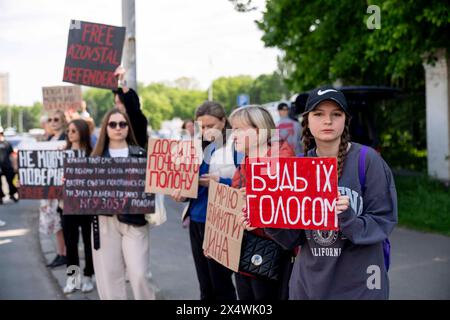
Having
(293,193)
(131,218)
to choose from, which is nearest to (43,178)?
(131,218)

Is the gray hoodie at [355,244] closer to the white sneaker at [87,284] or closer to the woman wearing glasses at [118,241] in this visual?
the woman wearing glasses at [118,241]

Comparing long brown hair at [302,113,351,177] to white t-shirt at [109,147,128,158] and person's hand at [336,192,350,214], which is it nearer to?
person's hand at [336,192,350,214]

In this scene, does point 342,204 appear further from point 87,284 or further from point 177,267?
point 177,267

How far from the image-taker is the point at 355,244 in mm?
2539

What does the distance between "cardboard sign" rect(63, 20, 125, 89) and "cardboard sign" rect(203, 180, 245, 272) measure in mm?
1513

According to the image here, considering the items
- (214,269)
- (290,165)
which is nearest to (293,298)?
(290,165)

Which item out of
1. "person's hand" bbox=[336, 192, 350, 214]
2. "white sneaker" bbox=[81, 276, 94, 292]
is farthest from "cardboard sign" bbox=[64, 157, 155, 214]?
"person's hand" bbox=[336, 192, 350, 214]

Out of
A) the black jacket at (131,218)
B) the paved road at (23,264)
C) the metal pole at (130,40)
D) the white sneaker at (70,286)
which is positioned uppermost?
the metal pole at (130,40)

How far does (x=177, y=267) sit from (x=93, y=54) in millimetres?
3108

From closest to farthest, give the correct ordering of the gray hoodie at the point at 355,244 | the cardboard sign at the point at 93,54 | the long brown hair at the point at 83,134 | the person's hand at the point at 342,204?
the person's hand at the point at 342,204 < the gray hoodie at the point at 355,244 < the cardboard sign at the point at 93,54 < the long brown hair at the point at 83,134

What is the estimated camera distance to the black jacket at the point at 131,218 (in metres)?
4.64

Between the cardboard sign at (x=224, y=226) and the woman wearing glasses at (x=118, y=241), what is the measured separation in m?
1.04

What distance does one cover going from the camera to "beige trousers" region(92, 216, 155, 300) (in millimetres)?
4691

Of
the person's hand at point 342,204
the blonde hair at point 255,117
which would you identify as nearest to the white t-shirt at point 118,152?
the blonde hair at point 255,117
